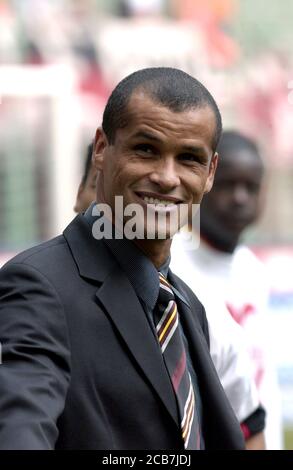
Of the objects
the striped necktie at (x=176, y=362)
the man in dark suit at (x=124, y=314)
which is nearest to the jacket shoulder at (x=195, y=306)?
the man in dark suit at (x=124, y=314)

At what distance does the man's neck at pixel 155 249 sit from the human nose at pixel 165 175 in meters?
0.12

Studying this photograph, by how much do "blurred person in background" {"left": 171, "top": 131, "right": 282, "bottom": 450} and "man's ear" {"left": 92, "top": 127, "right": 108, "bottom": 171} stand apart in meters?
1.52

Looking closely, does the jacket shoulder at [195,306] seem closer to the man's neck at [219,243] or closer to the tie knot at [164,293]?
the tie knot at [164,293]

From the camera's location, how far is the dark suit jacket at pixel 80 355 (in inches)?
82.0

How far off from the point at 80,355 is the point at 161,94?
519mm

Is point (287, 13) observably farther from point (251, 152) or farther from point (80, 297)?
point (80, 297)

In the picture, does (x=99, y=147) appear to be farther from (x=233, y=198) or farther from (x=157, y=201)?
(x=233, y=198)

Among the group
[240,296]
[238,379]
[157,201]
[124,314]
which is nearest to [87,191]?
[238,379]

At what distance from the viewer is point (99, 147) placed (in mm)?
2520

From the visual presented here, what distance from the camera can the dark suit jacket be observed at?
2.08m

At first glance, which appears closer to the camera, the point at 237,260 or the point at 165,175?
the point at 165,175

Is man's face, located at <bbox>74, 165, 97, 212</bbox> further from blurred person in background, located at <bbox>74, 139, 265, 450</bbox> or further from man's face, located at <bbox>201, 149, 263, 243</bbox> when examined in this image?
man's face, located at <bbox>201, 149, 263, 243</bbox>

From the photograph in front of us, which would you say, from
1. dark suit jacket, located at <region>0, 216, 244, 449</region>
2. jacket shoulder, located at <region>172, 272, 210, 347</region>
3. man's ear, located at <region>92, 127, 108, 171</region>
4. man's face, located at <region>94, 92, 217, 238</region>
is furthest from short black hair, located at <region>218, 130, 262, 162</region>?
dark suit jacket, located at <region>0, 216, 244, 449</region>

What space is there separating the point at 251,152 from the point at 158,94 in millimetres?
2676
